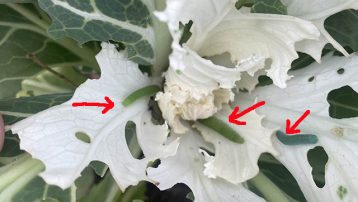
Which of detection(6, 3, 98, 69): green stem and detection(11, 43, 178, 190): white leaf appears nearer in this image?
detection(11, 43, 178, 190): white leaf

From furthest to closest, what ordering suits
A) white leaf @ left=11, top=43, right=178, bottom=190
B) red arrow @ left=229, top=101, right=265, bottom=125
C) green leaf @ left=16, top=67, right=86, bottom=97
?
green leaf @ left=16, top=67, right=86, bottom=97 < red arrow @ left=229, top=101, right=265, bottom=125 < white leaf @ left=11, top=43, right=178, bottom=190

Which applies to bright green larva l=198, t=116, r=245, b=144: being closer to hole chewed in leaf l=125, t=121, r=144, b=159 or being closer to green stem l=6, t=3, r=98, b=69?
hole chewed in leaf l=125, t=121, r=144, b=159

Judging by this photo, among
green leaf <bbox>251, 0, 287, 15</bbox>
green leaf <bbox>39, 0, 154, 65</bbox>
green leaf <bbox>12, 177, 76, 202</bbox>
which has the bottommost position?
green leaf <bbox>12, 177, 76, 202</bbox>

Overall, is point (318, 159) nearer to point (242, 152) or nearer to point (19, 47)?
point (242, 152)

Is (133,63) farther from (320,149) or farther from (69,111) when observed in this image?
(320,149)

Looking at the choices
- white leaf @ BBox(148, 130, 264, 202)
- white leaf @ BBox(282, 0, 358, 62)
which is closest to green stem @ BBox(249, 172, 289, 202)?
white leaf @ BBox(148, 130, 264, 202)

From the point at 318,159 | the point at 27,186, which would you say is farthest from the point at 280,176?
the point at 27,186

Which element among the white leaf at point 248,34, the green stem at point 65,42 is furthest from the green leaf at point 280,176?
the green stem at point 65,42
